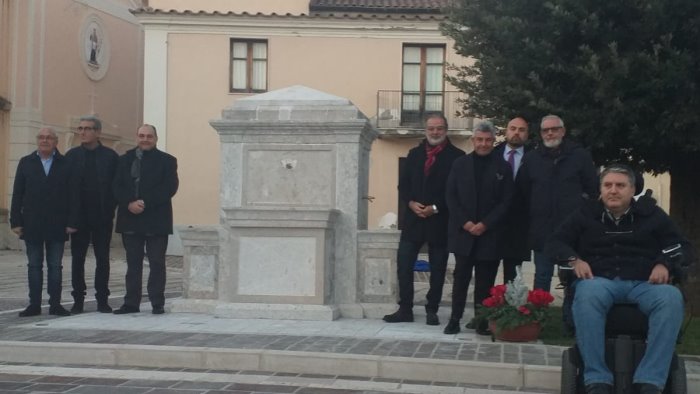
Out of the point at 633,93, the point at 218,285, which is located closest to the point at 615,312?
the point at 633,93

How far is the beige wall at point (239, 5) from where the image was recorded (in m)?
27.2

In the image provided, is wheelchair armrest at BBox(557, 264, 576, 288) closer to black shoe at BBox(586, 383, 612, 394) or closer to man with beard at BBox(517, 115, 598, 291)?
Result: black shoe at BBox(586, 383, 612, 394)

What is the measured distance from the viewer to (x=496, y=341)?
7520 millimetres

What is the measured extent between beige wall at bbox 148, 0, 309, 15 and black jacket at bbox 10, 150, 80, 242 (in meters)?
18.6

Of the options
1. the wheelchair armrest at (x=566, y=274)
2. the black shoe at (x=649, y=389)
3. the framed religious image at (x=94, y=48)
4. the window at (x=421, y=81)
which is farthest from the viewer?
the framed religious image at (x=94, y=48)

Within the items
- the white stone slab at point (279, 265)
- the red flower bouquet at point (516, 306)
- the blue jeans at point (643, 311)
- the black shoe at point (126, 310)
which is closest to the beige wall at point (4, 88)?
the black shoe at point (126, 310)

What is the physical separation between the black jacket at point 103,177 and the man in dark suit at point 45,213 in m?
0.10

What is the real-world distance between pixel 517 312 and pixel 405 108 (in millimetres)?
19659

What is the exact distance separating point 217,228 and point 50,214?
1.73 meters

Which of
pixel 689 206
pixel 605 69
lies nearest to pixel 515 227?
pixel 605 69

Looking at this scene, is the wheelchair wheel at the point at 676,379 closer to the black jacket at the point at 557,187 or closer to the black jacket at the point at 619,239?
the black jacket at the point at 619,239

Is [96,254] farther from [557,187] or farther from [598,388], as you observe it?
[598,388]

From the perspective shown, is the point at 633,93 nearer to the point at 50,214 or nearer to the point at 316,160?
the point at 316,160

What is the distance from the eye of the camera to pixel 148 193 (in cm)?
916
